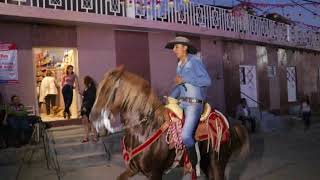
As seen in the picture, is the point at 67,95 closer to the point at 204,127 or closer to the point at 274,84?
the point at 204,127

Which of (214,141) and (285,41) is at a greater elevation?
(285,41)

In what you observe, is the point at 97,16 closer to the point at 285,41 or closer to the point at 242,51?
the point at 242,51

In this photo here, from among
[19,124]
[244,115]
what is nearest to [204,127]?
[19,124]

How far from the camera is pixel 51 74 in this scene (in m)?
14.9

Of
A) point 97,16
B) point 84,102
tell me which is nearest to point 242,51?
point 97,16

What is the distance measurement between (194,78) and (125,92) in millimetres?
934

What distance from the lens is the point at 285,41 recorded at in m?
25.2

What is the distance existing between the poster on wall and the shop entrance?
1110 millimetres

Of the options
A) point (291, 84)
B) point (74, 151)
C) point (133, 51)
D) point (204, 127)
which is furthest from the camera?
point (291, 84)

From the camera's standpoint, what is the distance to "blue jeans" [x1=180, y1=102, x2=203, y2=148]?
6.48 metres

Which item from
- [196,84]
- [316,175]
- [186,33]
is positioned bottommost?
[316,175]

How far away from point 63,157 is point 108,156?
1.10m

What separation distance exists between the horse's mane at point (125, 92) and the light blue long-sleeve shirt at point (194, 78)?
556 mm

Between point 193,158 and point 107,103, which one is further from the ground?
point 107,103
